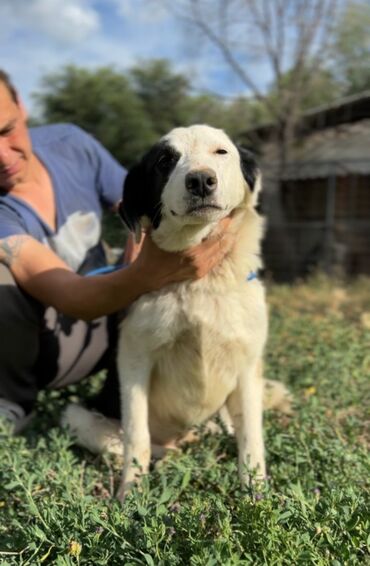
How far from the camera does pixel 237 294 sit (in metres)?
2.10

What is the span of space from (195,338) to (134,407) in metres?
0.34

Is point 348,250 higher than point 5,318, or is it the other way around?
point 5,318

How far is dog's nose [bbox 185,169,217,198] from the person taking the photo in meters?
1.75

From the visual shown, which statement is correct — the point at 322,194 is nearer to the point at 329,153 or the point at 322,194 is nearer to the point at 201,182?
the point at 329,153

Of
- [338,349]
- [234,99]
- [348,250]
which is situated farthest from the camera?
[234,99]

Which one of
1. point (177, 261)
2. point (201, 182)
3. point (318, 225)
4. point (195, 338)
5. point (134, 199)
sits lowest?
point (318, 225)

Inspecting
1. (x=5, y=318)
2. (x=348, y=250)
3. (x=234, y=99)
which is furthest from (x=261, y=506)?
(x=234, y=99)

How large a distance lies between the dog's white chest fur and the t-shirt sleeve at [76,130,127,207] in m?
1.02

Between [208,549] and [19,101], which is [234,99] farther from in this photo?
[208,549]

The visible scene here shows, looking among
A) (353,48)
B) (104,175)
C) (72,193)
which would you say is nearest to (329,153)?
(353,48)

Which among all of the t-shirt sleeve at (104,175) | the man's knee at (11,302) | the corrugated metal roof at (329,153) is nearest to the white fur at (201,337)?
the man's knee at (11,302)

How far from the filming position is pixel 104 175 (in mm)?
2955

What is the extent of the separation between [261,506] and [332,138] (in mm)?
10768

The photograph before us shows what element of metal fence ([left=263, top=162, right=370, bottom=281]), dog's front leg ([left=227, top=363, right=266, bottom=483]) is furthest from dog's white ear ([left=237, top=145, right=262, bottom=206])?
metal fence ([left=263, top=162, right=370, bottom=281])
